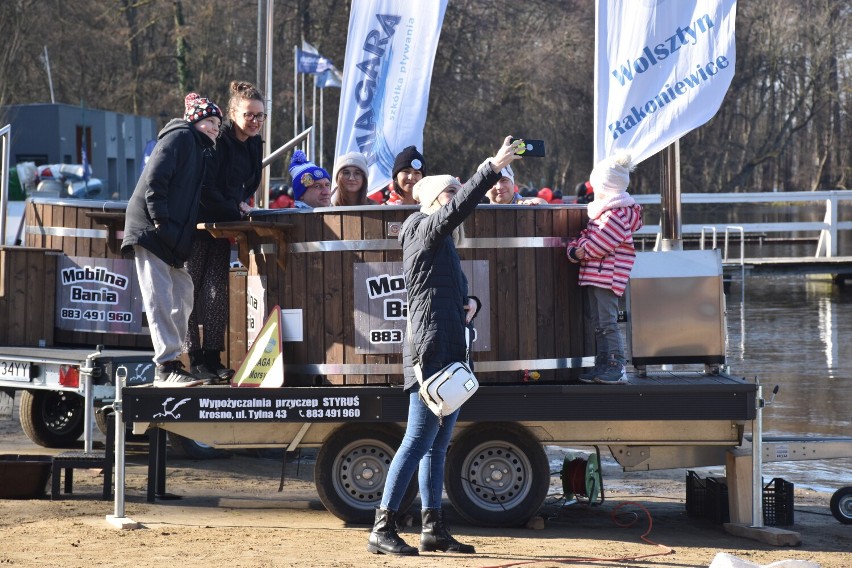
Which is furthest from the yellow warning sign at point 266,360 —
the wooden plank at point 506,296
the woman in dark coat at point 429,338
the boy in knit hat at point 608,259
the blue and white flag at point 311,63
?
Answer: the blue and white flag at point 311,63

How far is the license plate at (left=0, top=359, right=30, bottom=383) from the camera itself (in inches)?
396

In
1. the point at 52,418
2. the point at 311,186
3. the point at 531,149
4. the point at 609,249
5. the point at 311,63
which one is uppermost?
the point at 311,63

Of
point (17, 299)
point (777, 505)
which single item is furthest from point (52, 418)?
point (777, 505)

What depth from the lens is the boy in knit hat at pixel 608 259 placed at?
→ 26.4 ft

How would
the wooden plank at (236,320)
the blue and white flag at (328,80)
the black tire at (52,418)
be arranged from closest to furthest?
the wooden plank at (236,320) → the black tire at (52,418) → the blue and white flag at (328,80)

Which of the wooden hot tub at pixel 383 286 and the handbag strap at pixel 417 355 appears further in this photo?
the wooden hot tub at pixel 383 286

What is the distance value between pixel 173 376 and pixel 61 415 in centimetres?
356

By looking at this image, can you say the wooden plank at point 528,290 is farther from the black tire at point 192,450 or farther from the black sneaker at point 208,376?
the black tire at point 192,450

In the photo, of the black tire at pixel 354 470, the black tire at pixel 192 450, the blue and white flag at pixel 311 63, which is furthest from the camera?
the blue and white flag at pixel 311 63

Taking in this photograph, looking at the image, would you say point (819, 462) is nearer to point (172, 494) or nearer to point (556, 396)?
point (556, 396)

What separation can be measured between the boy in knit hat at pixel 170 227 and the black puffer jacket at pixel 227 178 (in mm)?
209

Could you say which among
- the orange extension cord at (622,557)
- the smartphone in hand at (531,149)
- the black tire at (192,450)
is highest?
the smartphone in hand at (531,149)

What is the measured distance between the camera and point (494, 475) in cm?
806

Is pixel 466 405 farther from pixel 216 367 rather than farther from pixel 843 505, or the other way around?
pixel 843 505
